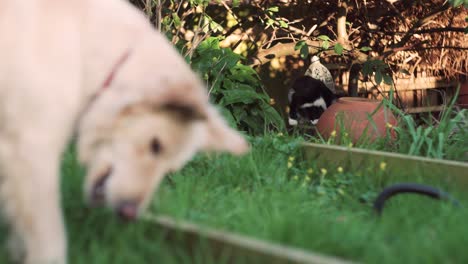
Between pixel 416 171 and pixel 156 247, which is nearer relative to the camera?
pixel 156 247

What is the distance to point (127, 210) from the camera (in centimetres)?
218

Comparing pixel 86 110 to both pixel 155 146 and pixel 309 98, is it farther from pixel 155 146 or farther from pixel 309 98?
pixel 309 98

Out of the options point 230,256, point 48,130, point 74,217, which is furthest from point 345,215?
point 48,130

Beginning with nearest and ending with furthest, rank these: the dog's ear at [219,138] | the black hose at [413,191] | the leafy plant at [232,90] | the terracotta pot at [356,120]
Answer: the dog's ear at [219,138]
the black hose at [413,191]
the terracotta pot at [356,120]
the leafy plant at [232,90]

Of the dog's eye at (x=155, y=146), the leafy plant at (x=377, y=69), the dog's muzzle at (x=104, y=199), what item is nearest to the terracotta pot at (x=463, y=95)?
the leafy plant at (x=377, y=69)

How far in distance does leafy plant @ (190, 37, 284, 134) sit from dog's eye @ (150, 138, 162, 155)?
287 cm

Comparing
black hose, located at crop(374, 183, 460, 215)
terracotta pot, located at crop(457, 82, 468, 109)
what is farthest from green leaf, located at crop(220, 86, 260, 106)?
terracotta pot, located at crop(457, 82, 468, 109)

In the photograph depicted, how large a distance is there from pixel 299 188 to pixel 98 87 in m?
1.30

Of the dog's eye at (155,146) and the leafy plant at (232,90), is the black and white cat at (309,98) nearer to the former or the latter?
the leafy plant at (232,90)

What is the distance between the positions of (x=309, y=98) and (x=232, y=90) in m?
1.38

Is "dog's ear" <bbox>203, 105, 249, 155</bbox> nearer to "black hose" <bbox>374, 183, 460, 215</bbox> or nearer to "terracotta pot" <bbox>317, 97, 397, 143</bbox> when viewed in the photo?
"black hose" <bbox>374, 183, 460, 215</bbox>

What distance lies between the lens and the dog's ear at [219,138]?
7.94ft

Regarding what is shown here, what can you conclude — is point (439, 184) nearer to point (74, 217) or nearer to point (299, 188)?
point (299, 188)

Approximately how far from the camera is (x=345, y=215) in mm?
2791
